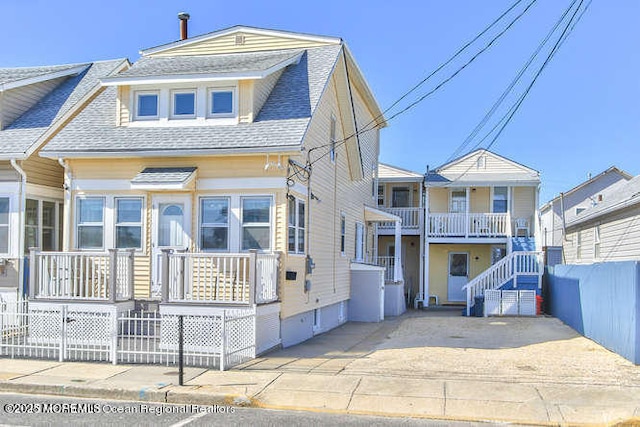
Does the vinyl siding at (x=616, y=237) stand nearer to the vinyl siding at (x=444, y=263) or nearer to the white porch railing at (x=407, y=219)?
the vinyl siding at (x=444, y=263)

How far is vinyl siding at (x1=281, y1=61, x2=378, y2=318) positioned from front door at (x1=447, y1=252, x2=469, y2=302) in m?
7.48

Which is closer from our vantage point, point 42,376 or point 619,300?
point 42,376

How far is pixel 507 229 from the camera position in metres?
25.8

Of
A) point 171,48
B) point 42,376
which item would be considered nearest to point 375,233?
point 171,48

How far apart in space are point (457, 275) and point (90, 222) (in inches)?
710

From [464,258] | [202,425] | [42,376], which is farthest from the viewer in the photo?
[464,258]

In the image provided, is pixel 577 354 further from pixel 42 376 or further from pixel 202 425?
pixel 42 376

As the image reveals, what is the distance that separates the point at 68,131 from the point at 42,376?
6989mm

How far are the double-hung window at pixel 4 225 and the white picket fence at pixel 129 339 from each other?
290 cm

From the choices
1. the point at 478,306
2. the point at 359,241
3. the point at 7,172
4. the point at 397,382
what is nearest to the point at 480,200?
the point at 478,306

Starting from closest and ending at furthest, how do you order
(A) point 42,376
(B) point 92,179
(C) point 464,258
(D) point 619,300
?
(A) point 42,376 → (D) point 619,300 → (B) point 92,179 → (C) point 464,258

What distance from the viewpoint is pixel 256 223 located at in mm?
13984

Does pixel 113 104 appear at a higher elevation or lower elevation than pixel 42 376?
higher

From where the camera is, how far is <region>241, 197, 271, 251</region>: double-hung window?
13.9m
